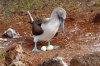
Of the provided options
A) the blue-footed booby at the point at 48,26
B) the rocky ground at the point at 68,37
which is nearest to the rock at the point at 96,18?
the rocky ground at the point at 68,37

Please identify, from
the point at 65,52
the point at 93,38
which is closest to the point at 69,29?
the point at 93,38

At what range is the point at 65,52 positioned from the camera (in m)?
12.3

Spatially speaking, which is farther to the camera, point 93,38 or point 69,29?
point 69,29

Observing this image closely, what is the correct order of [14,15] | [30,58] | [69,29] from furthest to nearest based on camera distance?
[14,15] < [69,29] < [30,58]

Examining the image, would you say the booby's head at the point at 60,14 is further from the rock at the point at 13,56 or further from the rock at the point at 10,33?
the rock at the point at 13,56

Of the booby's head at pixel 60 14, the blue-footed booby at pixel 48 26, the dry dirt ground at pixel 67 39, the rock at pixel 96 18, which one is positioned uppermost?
the booby's head at pixel 60 14

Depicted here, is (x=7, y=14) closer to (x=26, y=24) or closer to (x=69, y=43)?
(x=26, y=24)

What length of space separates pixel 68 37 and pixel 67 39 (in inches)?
6.1

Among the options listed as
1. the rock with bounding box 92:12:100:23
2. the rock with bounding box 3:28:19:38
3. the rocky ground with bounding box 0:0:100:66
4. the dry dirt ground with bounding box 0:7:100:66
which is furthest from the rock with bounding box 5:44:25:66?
the rock with bounding box 92:12:100:23

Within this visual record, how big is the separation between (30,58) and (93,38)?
224 centimetres

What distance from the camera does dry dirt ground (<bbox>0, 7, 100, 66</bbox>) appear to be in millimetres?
12203

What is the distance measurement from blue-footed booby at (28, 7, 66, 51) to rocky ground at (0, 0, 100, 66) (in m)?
0.40

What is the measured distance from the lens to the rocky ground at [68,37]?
480 inches

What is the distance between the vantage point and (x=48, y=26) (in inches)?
502
